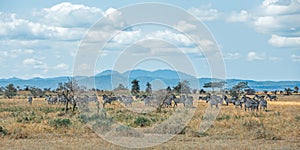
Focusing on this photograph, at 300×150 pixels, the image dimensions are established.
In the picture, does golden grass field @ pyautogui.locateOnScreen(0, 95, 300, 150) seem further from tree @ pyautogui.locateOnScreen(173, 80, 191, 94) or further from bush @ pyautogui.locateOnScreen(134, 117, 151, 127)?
tree @ pyautogui.locateOnScreen(173, 80, 191, 94)

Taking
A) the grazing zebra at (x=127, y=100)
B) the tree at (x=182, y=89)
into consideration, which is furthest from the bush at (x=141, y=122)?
the tree at (x=182, y=89)

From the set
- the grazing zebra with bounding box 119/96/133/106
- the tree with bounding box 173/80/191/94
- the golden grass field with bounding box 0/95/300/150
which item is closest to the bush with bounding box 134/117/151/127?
the golden grass field with bounding box 0/95/300/150

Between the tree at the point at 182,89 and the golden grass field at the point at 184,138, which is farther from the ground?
the tree at the point at 182,89

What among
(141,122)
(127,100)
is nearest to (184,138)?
(141,122)

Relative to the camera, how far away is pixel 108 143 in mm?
18891

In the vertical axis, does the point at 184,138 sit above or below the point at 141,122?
below

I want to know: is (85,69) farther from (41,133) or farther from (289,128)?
(289,128)

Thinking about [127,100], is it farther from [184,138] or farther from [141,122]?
[184,138]

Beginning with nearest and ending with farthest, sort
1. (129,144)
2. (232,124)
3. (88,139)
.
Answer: (129,144) < (88,139) < (232,124)

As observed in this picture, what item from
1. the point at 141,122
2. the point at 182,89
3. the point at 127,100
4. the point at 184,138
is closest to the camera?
the point at 184,138

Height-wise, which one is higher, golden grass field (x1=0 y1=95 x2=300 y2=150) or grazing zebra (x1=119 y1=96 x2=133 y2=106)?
grazing zebra (x1=119 y1=96 x2=133 y2=106)

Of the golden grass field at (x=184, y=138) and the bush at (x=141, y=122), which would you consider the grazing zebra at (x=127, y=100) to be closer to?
the bush at (x=141, y=122)

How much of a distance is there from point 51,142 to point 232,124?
10.4m

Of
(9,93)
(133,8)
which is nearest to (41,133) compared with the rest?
(133,8)
